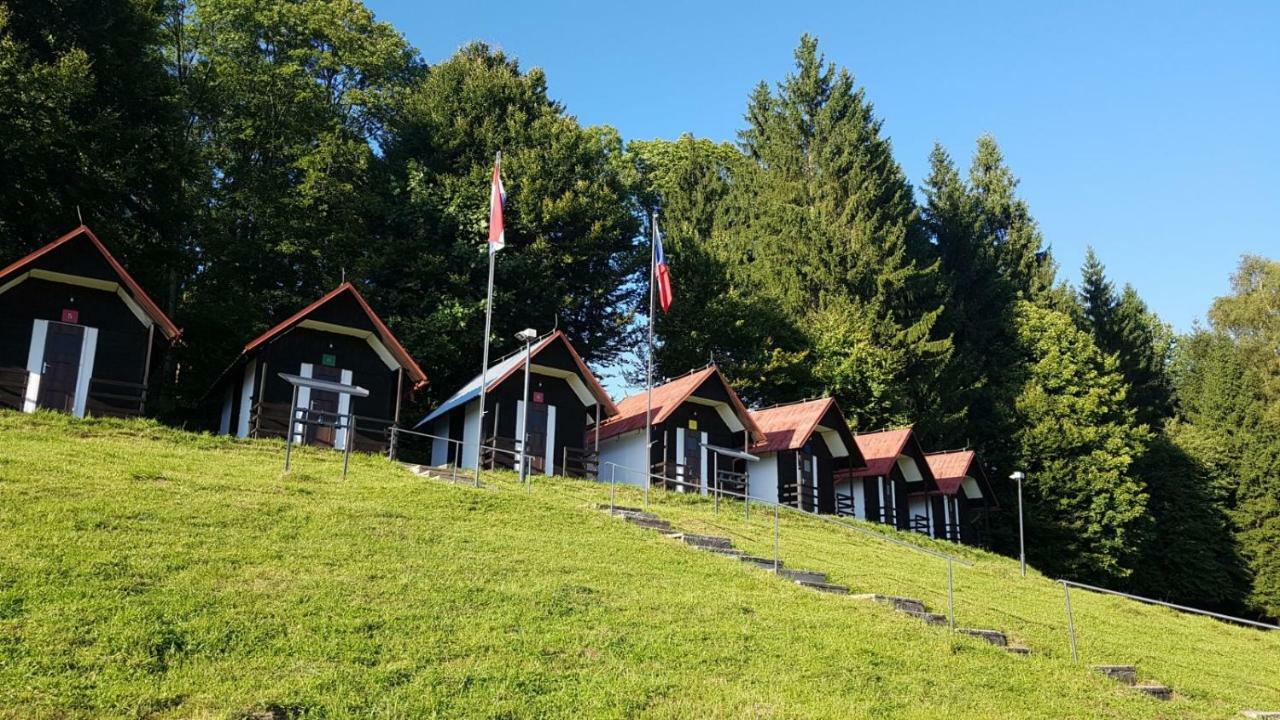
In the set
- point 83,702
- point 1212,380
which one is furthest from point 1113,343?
point 83,702

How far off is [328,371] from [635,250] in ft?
64.5

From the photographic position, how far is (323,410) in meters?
30.9

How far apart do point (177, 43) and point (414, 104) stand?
1027cm

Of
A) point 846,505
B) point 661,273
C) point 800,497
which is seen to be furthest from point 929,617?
point 846,505

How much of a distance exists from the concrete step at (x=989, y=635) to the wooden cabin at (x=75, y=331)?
2216cm

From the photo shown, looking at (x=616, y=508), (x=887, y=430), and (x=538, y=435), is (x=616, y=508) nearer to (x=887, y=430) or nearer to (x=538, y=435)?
(x=538, y=435)

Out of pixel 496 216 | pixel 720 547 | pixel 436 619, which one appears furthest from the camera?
pixel 496 216

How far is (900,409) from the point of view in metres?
49.2

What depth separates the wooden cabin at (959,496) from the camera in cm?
4631

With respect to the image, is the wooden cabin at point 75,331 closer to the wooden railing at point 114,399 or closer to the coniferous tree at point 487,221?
the wooden railing at point 114,399

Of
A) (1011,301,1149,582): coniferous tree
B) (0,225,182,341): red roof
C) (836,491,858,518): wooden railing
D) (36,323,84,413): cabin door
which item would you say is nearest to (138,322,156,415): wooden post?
(0,225,182,341): red roof

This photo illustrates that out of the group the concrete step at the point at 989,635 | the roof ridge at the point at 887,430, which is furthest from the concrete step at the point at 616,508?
the roof ridge at the point at 887,430

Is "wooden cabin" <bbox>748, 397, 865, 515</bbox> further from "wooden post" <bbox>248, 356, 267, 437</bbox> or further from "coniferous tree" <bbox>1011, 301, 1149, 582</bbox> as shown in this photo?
"wooden post" <bbox>248, 356, 267, 437</bbox>

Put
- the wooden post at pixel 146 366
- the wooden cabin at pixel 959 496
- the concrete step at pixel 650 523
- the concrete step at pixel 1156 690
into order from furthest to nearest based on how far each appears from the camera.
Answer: the wooden cabin at pixel 959 496 → the wooden post at pixel 146 366 → the concrete step at pixel 650 523 → the concrete step at pixel 1156 690
